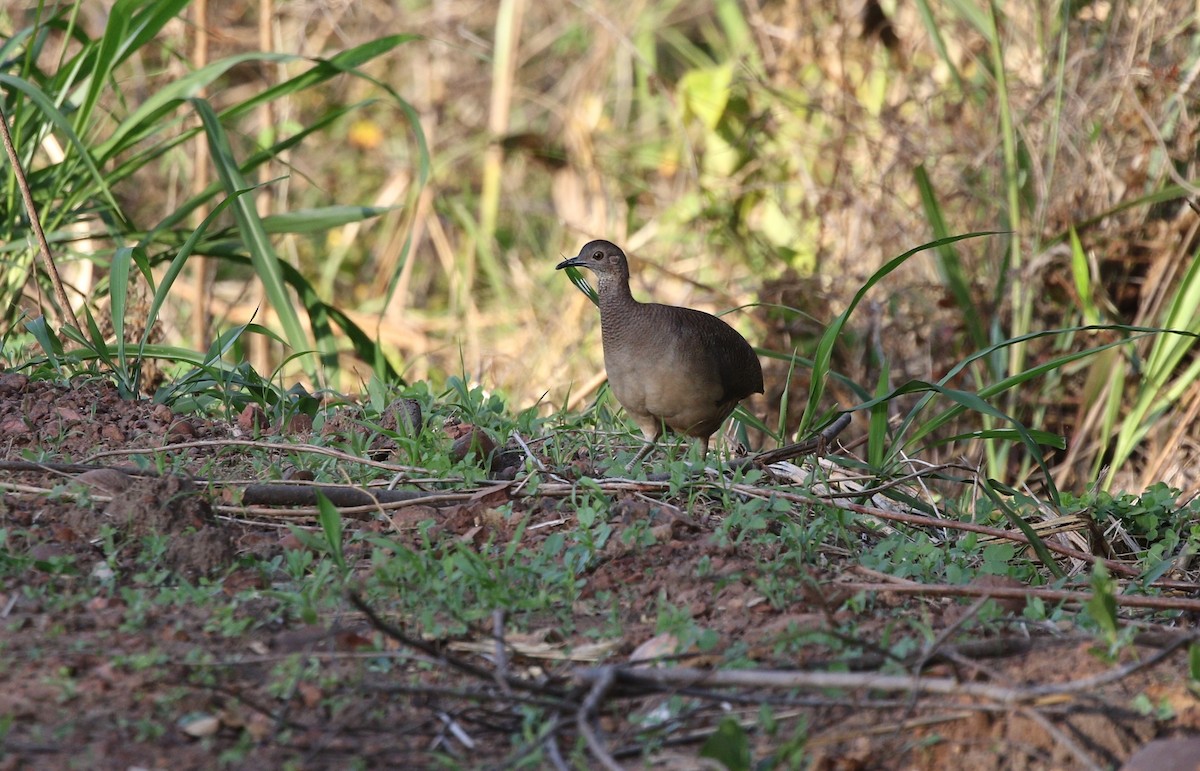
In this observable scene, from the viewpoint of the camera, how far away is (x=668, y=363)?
3.80m

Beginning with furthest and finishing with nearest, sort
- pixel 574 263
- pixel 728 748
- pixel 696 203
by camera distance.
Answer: pixel 696 203, pixel 574 263, pixel 728 748

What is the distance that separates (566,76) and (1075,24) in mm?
4462

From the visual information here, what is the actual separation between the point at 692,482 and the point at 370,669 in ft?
3.22

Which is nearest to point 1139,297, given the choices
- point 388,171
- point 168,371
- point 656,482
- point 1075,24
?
point 1075,24

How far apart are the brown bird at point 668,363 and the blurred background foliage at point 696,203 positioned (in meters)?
0.24

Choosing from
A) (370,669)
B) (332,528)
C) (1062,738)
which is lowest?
(1062,738)

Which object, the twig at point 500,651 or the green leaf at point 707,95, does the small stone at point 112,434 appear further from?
the green leaf at point 707,95

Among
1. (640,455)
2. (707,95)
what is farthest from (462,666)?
(707,95)

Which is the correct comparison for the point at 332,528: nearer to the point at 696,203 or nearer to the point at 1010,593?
the point at 1010,593

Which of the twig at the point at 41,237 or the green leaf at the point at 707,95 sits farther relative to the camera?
the green leaf at the point at 707,95

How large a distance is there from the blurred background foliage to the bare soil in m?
0.80

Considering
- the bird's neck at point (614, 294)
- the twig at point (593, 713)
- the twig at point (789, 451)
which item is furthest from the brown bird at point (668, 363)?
the twig at point (593, 713)

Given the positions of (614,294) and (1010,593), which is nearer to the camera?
(1010,593)

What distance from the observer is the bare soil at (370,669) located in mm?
2021
